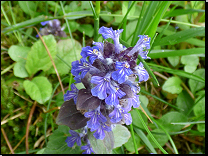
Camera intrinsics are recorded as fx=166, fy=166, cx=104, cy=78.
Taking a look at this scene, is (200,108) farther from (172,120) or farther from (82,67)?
(82,67)

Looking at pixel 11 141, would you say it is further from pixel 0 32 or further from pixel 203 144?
pixel 203 144

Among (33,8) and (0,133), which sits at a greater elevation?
(33,8)

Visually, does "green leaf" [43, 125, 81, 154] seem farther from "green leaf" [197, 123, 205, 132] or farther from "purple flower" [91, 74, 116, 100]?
"green leaf" [197, 123, 205, 132]

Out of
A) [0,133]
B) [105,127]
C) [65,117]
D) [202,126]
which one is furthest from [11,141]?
[202,126]

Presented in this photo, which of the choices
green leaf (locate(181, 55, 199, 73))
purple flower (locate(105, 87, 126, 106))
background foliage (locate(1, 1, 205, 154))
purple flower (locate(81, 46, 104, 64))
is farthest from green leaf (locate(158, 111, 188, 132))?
purple flower (locate(81, 46, 104, 64))

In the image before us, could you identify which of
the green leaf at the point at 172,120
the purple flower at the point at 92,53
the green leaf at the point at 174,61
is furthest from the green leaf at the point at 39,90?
the green leaf at the point at 174,61
